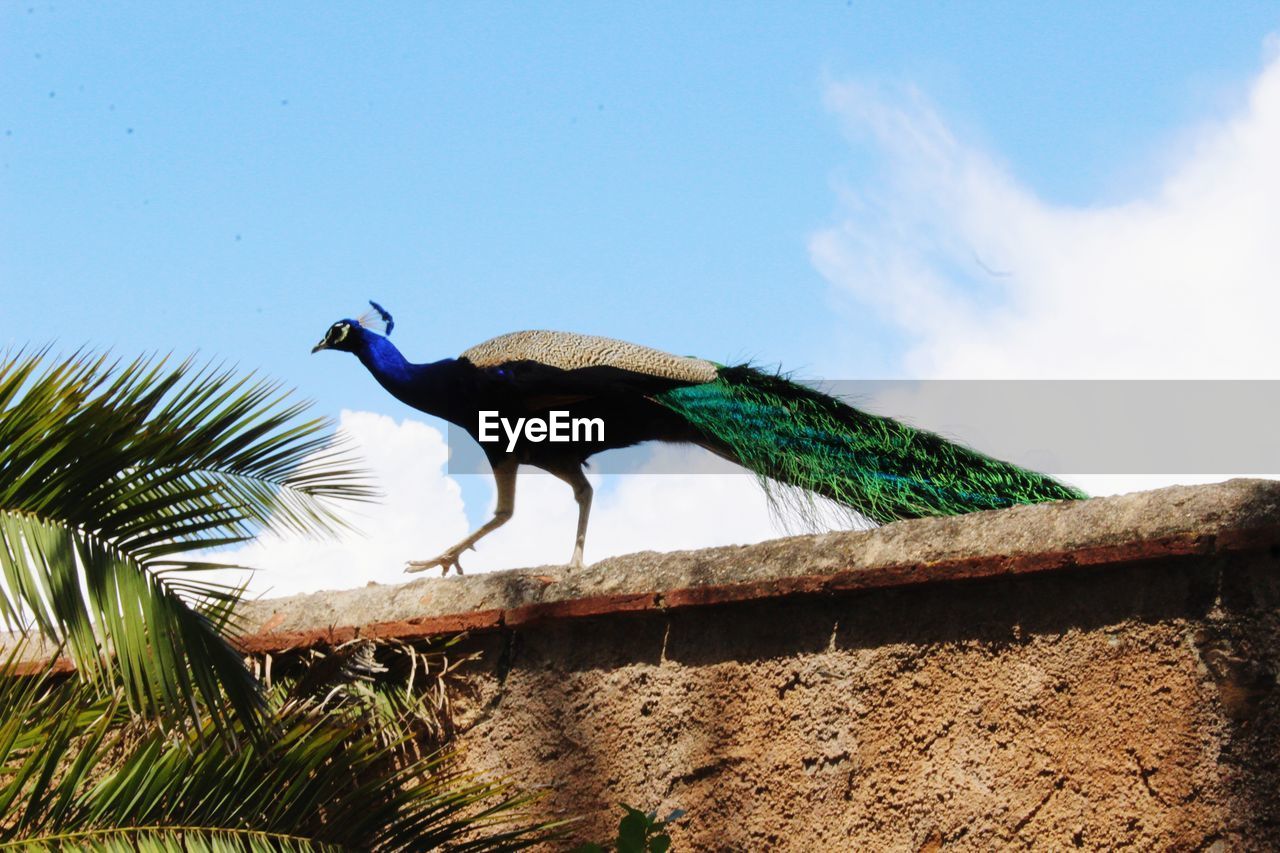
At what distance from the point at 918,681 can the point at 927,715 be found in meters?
0.09

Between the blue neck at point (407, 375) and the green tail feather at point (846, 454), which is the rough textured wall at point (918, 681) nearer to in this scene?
the green tail feather at point (846, 454)

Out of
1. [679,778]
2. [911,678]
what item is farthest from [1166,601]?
[679,778]

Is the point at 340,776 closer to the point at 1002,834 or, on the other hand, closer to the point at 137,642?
the point at 137,642

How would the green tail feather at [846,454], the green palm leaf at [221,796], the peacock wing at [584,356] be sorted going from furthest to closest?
1. the peacock wing at [584,356]
2. the green tail feather at [846,454]
3. the green palm leaf at [221,796]

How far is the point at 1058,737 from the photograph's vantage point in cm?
353

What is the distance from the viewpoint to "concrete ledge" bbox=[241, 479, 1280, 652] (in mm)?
3434

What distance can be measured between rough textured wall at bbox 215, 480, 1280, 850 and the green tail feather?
1207 millimetres

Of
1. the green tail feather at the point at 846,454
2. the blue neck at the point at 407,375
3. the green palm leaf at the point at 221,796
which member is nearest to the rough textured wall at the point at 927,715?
the green palm leaf at the point at 221,796

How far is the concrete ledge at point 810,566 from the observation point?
3434mm

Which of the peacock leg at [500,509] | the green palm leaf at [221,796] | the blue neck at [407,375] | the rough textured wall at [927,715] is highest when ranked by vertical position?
the blue neck at [407,375]

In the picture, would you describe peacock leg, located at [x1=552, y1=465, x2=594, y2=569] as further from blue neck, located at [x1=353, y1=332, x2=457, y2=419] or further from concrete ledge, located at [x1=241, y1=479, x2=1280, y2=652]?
concrete ledge, located at [x1=241, y1=479, x2=1280, y2=652]

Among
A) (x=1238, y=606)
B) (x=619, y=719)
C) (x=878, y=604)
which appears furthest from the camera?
(x=619, y=719)

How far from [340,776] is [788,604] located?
132cm

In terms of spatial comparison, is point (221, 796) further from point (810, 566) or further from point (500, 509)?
point (500, 509)
